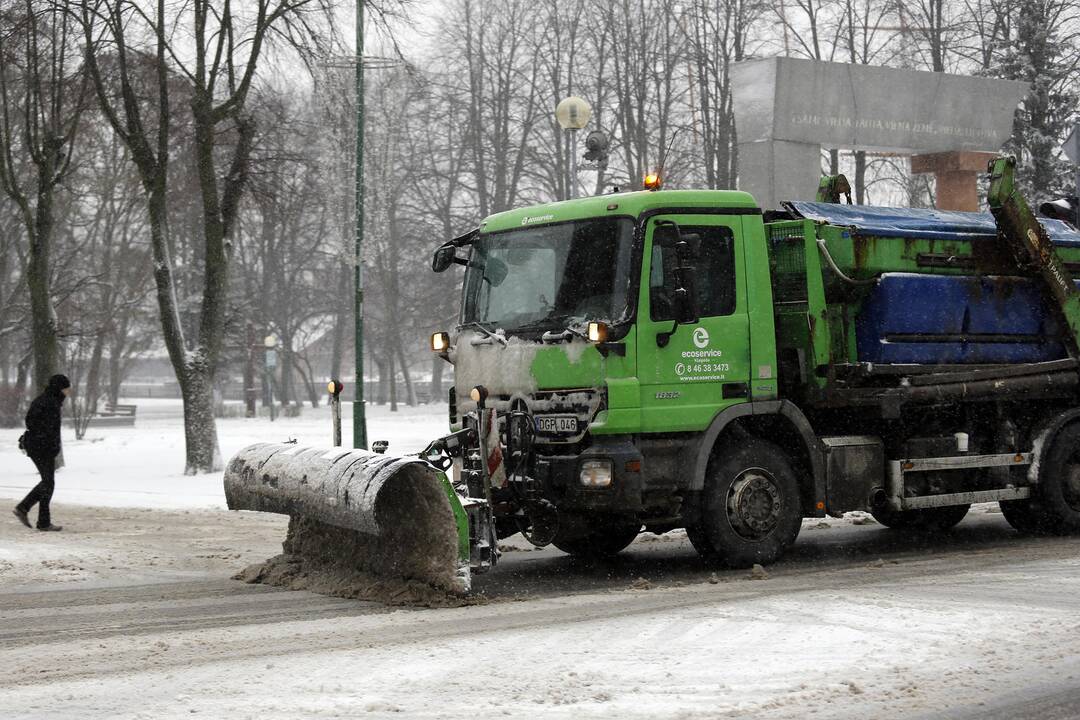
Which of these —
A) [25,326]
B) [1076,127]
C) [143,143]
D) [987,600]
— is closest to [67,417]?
[25,326]

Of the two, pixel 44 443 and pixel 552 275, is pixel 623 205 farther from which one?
pixel 44 443

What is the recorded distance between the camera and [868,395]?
36.0 feet

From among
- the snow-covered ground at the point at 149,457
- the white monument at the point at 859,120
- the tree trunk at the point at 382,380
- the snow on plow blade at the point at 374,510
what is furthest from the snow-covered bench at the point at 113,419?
the snow on plow blade at the point at 374,510

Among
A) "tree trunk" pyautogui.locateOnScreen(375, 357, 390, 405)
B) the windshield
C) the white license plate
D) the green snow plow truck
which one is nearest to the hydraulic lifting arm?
the green snow plow truck

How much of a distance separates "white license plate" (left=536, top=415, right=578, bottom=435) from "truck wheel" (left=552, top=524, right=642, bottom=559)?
1.80 m

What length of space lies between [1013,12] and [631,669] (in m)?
31.4

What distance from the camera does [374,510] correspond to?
880 cm

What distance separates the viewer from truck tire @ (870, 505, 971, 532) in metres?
13.2

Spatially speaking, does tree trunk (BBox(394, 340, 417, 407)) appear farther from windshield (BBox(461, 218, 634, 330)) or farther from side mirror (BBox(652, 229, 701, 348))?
side mirror (BBox(652, 229, 701, 348))

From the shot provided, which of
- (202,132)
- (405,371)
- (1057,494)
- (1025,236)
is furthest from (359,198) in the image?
(405,371)

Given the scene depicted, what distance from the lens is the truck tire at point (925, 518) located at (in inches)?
518

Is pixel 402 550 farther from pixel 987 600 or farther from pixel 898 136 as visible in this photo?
pixel 898 136

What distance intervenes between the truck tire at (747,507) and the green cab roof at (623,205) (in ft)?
6.32

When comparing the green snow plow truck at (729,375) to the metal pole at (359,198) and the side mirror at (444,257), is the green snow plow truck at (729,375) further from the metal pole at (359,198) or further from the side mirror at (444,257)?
the metal pole at (359,198)
